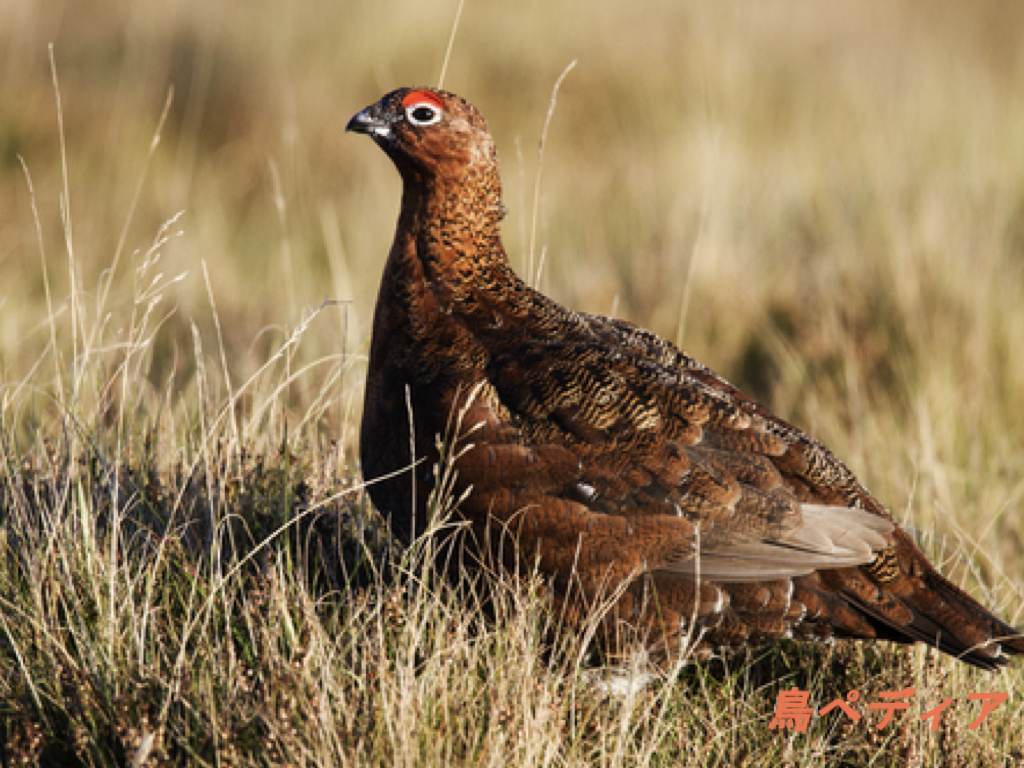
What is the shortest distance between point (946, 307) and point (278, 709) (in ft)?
13.1

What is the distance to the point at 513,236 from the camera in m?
7.29

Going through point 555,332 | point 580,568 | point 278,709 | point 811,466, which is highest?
point 555,332

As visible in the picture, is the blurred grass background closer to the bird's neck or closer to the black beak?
the bird's neck

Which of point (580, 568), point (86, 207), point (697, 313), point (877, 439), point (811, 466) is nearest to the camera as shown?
point (580, 568)

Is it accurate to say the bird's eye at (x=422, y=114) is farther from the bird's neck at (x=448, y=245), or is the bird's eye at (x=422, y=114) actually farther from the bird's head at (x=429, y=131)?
the bird's neck at (x=448, y=245)

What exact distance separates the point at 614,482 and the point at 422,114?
1135 mm

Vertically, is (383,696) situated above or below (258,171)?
below

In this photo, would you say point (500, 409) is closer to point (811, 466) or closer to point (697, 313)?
point (811, 466)

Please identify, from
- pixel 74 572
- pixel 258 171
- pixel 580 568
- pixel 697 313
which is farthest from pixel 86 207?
pixel 580 568

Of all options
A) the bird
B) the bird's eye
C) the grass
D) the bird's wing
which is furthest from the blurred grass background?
the bird's wing

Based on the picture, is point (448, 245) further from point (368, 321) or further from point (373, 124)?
point (368, 321)

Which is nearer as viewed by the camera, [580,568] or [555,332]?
[580,568]

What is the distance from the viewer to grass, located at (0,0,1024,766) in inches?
92.9

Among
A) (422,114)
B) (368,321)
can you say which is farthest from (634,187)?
(422,114)
